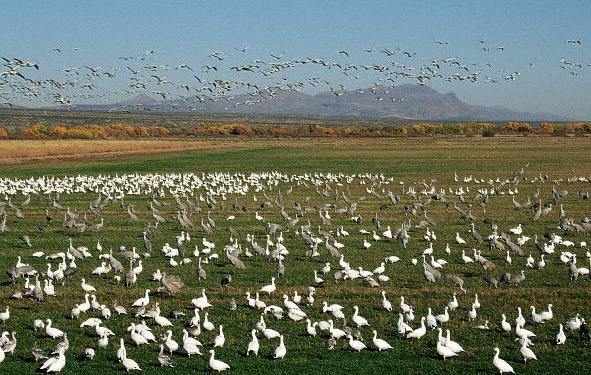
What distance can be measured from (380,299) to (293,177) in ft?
110

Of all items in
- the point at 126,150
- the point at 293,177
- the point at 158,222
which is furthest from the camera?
the point at 126,150

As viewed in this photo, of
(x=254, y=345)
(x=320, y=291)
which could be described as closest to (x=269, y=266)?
(x=320, y=291)

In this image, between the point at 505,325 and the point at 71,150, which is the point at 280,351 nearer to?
the point at 505,325

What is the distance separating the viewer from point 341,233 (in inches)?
1030

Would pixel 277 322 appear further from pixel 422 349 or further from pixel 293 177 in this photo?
pixel 293 177

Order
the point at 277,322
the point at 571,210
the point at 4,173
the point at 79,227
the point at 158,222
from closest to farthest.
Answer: the point at 277,322 → the point at 79,227 → the point at 158,222 → the point at 571,210 → the point at 4,173

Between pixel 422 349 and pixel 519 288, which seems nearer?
pixel 422 349

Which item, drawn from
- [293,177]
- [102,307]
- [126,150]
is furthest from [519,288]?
[126,150]

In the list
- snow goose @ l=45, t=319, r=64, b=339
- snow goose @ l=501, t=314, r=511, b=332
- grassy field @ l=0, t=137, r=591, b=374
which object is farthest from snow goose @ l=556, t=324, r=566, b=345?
snow goose @ l=45, t=319, r=64, b=339

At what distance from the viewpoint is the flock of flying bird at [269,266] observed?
44.1 ft

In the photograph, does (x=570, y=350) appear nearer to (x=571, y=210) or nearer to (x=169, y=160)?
(x=571, y=210)

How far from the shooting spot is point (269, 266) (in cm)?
2069

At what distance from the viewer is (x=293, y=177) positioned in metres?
50.1

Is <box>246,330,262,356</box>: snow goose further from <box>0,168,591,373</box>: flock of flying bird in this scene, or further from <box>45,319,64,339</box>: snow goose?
<box>45,319,64,339</box>: snow goose
